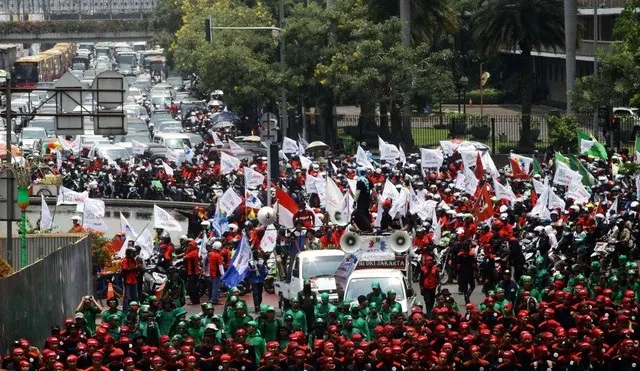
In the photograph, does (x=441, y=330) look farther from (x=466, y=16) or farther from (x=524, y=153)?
(x=466, y=16)

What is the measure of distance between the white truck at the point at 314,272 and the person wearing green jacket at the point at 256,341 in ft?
20.0

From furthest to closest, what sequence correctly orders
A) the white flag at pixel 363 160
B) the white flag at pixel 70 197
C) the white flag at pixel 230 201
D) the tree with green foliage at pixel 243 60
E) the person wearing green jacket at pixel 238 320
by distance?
the tree with green foliage at pixel 243 60, the white flag at pixel 363 160, the white flag at pixel 70 197, the white flag at pixel 230 201, the person wearing green jacket at pixel 238 320

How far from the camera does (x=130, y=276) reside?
104 ft

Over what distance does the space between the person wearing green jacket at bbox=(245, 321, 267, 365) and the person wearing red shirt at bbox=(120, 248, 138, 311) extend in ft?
25.5

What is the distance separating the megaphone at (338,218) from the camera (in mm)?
34875

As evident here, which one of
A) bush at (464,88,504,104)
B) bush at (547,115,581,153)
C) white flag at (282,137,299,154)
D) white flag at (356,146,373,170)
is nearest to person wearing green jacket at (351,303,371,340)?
white flag at (356,146,373,170)

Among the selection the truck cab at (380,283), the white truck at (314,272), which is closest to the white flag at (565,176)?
the white truck at (314,272)

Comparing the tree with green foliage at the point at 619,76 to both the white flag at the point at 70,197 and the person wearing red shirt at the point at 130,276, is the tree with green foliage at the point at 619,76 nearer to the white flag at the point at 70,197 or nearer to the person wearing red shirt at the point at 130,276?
the person wearing red shirt at the point at 130,276

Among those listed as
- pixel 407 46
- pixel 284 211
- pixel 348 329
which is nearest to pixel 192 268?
pixel 284 211

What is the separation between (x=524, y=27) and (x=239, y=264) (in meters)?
29.9

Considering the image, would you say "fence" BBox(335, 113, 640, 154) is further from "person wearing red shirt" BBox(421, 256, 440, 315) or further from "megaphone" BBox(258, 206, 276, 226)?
"person wearing red shirt" BBox(421, 256, 440, 315)

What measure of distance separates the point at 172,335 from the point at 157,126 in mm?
49586

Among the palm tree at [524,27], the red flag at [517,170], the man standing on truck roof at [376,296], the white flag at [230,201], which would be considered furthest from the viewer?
the palm tree at [524,27]

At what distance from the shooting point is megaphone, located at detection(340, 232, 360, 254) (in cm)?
2978
